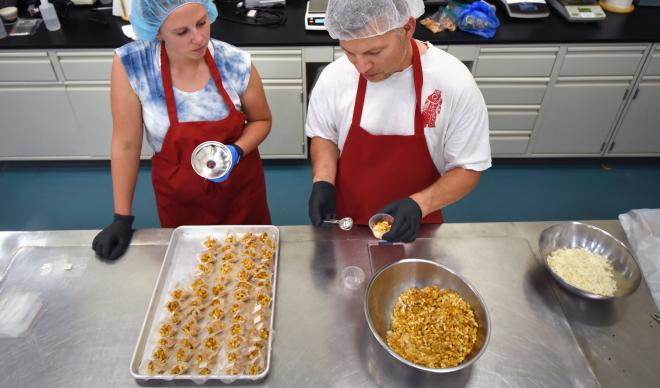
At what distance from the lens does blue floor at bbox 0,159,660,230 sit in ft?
10.5

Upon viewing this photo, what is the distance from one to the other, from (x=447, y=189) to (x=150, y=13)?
114 cm

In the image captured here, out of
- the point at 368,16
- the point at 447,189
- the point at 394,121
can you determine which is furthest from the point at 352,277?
the point at 368,16

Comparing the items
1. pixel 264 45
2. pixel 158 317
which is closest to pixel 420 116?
pixel 158 317

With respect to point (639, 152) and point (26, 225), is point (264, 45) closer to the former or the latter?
point (26, 225)

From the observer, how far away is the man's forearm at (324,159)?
1683 mm

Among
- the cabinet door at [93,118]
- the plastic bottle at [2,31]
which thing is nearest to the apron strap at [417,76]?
the cabinet door at [93,118]

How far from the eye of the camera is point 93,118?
331 cm

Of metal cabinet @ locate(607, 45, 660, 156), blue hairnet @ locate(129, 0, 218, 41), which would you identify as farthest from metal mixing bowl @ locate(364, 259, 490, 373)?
metal cabinet @ locate(607, 45, 660, 156)

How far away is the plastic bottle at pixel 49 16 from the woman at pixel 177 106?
6.20 ft

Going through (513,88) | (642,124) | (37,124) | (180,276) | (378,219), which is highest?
(378,219)

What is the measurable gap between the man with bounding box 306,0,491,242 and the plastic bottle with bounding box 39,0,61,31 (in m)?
2.38

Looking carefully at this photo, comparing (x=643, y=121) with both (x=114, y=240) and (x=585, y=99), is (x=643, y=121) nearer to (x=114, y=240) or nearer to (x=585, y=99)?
(x=585, y=99)

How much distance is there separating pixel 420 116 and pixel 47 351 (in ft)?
4.36

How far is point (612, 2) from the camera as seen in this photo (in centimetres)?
322
